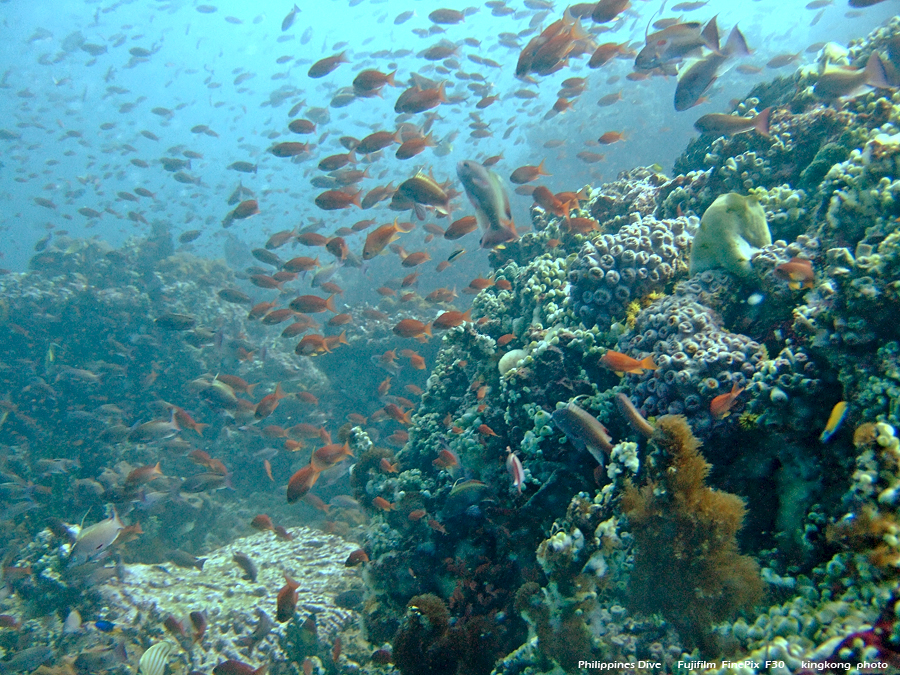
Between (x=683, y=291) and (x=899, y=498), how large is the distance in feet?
7.67

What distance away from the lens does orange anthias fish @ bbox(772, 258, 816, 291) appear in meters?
3.09

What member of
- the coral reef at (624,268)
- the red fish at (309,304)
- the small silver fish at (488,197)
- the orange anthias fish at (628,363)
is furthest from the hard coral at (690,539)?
the red fish at (309,304)

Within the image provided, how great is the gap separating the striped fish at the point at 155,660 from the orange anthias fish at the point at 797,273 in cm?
801

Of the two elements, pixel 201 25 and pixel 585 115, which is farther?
pixel 201 25

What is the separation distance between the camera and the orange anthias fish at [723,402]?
107 inches

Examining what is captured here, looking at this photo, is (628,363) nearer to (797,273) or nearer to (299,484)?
(797,273)

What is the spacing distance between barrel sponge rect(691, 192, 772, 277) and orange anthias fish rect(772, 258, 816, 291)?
14.1 inches

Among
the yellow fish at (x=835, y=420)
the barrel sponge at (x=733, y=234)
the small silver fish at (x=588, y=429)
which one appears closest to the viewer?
the yellow fish at (x=835, y=420)

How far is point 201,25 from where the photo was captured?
3927 inches

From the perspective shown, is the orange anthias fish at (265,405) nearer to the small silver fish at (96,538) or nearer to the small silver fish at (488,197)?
the small silver fish at (96,538)

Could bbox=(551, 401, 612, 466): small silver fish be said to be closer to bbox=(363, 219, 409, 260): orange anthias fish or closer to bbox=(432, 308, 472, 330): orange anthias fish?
bbox=(432, 308, 472, 330): orange anthias fish

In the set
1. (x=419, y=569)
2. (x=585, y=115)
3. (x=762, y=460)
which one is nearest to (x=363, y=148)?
(x=419, y=569)

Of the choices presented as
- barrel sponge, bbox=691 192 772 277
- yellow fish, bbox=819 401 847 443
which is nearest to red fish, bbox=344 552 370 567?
yellow fish, bbox=819 401 847 443

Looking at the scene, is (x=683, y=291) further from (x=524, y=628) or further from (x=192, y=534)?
(x=192, y=534)
